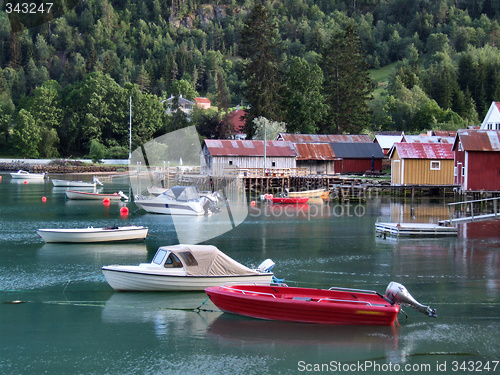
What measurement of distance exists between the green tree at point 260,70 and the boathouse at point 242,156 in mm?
21203

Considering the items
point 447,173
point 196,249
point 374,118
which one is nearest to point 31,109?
point 374,118

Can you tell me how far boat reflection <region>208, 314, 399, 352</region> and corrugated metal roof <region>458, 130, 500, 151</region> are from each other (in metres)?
36.6

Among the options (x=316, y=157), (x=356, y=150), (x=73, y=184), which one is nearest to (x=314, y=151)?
(x=316, y=157)

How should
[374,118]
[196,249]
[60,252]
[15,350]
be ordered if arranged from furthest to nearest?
[374,118], [60,252], [196,249], [15,350]

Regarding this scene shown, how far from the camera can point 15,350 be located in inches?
670

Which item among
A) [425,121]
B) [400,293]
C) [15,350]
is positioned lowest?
[15,350]

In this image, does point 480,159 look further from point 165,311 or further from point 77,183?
point 77,183

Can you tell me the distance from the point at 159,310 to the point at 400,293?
8.39 metres

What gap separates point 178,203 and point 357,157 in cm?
3520

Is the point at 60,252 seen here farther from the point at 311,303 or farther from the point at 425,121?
the point at 425,121

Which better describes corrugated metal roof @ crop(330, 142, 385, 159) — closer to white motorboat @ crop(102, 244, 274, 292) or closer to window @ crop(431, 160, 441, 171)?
window @ crop(431, 160, 441, 171)

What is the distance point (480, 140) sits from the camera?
51906mm

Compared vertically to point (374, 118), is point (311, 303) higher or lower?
lower

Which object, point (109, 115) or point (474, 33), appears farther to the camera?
point (474, 33)
